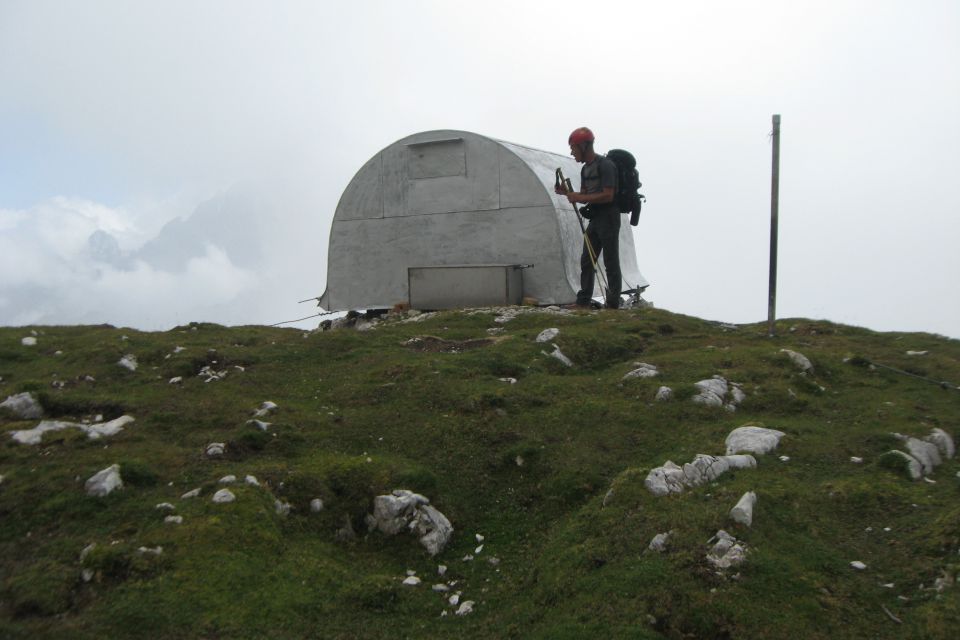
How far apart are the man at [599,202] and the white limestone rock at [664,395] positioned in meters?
7.02

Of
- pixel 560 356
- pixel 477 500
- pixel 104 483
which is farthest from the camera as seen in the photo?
pixel 560 356

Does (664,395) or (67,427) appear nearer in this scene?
(67,427)

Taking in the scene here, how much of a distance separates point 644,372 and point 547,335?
241 cm

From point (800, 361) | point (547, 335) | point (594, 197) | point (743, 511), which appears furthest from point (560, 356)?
point (743, 511)

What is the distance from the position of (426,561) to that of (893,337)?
37.9 feet

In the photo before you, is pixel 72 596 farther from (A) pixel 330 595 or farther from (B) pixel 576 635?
(B) pixel 576 635

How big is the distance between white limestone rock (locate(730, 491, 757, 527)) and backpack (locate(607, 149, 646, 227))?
37.2 ft

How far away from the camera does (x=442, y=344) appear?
49.6ft

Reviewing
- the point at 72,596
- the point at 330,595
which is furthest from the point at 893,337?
the point at 72,596

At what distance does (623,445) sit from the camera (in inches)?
393

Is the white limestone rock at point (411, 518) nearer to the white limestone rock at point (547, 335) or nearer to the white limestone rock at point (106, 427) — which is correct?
the white limestone rock at point (106, 427)

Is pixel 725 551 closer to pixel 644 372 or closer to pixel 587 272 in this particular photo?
pixel 644 372

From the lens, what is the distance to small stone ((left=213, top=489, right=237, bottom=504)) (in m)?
8.19

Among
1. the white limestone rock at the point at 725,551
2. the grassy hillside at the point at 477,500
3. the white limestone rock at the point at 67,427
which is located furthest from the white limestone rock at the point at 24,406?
the white limestone rock at the point at 725,551
